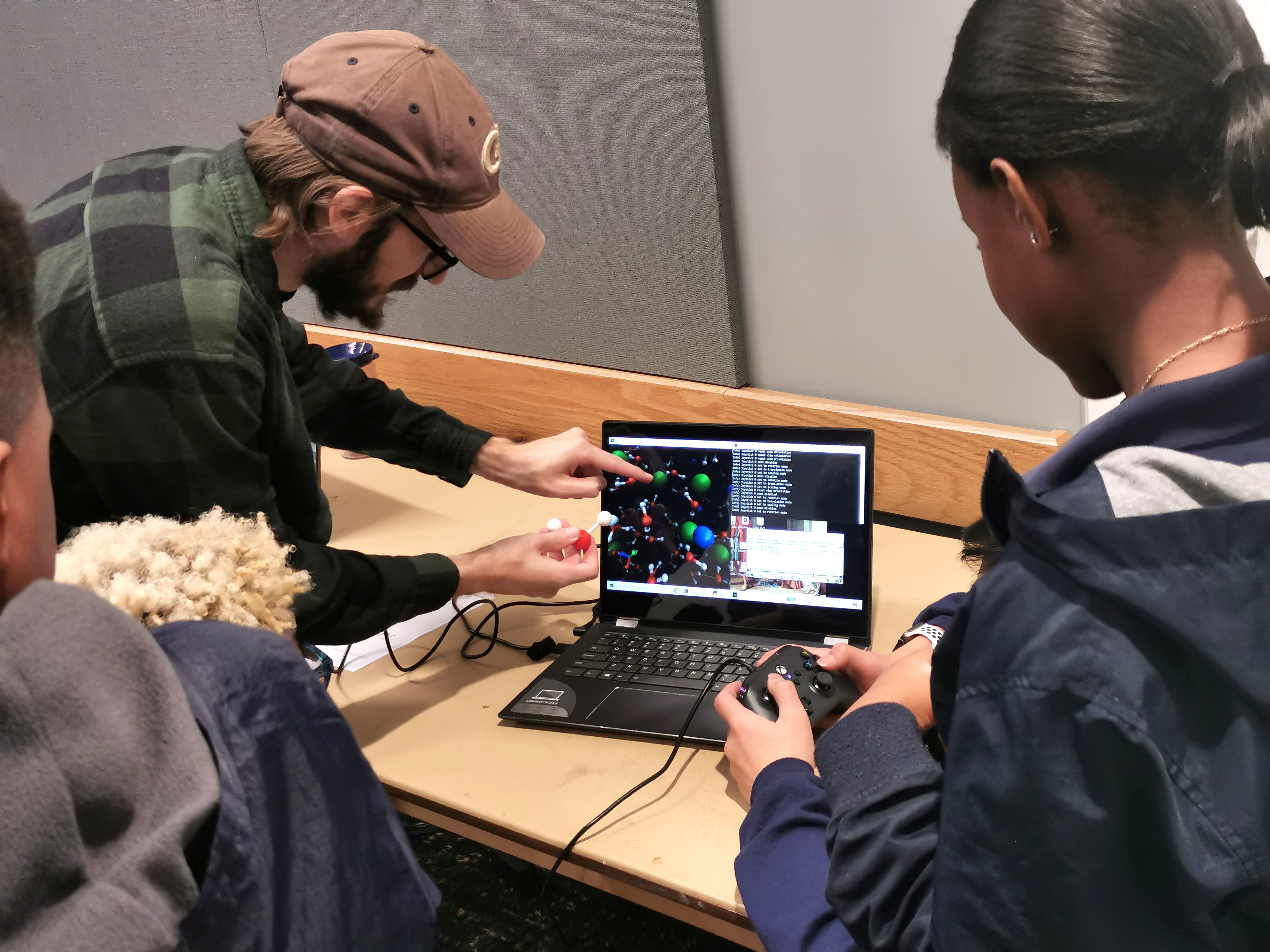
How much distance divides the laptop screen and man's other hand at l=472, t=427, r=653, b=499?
8 cm

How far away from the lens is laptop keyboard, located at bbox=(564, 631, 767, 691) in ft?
3.65

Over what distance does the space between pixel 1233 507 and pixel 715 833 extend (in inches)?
22.0

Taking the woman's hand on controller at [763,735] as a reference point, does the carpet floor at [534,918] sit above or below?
below

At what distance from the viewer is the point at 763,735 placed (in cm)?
90

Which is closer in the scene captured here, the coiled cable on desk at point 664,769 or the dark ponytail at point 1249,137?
the dark ponytail at point 1249,137

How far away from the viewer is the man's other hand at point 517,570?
47.1 inches

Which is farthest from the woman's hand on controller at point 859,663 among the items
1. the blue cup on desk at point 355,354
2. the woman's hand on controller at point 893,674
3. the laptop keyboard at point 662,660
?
the blue cup on desk at point 355,354

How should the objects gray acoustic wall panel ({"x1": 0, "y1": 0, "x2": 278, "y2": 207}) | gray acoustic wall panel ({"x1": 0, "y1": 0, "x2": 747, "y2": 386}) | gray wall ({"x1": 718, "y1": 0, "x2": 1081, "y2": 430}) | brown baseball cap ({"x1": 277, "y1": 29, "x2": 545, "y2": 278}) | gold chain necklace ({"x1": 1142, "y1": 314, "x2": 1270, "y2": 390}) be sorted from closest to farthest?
gold chain necklace ({"x1": 1142, "y1": 314, "x2": 1270, "y2": 390}), brown baseball cap ({"x1": 277, "y1": 29, "x2": 545, "y2": 278}), gray wall ({"x1": 718, "y1": 0, "x2": 1081, "y2": 430}), gray acoustic wall panel ({"x1": 0, "y1": 0, "x2": 747, "y2": 386}), gray acoustic wall panel ({"x1": 0, "y1": 0, "x2": 278, "y2": 207})

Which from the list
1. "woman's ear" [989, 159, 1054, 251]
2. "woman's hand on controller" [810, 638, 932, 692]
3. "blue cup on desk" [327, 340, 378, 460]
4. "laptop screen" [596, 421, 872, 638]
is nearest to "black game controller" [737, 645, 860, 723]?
"woman's hand on controller" [810, 638, 932, 692]

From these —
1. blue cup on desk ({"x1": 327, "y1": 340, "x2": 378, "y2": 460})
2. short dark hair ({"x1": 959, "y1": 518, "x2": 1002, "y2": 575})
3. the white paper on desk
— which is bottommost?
the white paper on desk

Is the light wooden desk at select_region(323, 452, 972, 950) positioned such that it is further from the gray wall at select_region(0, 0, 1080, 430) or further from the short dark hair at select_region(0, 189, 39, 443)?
the short dark hair at select_region(0, 189, 39, 443)

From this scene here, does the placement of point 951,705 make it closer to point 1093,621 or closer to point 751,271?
point 1093,621

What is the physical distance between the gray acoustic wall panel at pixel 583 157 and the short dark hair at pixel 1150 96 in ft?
3.09

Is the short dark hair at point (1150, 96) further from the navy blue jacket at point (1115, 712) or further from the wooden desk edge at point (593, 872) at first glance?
the wooden desk edge at point (593, 872)
